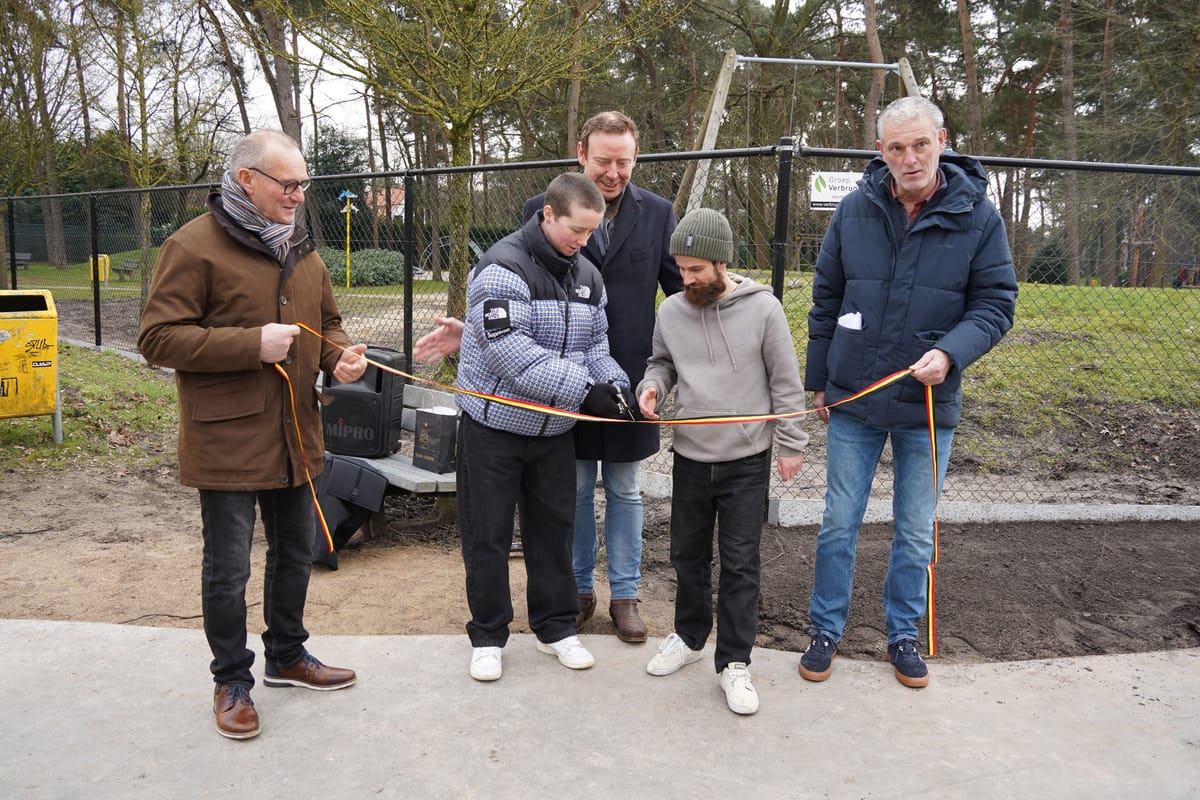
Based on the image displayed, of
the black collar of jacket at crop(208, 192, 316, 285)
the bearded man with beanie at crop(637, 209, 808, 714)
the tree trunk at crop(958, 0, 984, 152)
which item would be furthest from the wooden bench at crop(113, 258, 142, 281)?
the tree trunk at crop(958, 0, 984, 152)

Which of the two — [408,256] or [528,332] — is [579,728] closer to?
[528,332]

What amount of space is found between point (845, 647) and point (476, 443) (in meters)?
1.74

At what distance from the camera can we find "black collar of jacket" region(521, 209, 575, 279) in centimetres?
320

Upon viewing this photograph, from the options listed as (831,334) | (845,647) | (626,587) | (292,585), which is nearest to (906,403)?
(831,334)

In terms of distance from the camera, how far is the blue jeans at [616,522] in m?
3.72

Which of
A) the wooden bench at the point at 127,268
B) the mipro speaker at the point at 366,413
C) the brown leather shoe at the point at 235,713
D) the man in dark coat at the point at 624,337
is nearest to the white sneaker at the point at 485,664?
the man in dark coat at the point at 624,337

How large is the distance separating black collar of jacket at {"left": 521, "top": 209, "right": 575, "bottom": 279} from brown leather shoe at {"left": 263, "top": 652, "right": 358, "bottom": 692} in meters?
1.63

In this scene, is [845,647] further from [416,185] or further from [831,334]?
[416,185]

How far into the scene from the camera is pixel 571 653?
136 inches

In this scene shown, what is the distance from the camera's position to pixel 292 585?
10.4 feet

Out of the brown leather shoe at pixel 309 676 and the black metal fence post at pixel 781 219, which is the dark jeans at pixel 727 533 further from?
the black metal fence post at pixel 781 219

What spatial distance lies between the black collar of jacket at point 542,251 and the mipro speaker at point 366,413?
6.95 feet

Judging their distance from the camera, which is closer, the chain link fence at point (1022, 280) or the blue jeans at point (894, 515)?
the blue jeans at point (894, 515)

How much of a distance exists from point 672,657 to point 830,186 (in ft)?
12.1
